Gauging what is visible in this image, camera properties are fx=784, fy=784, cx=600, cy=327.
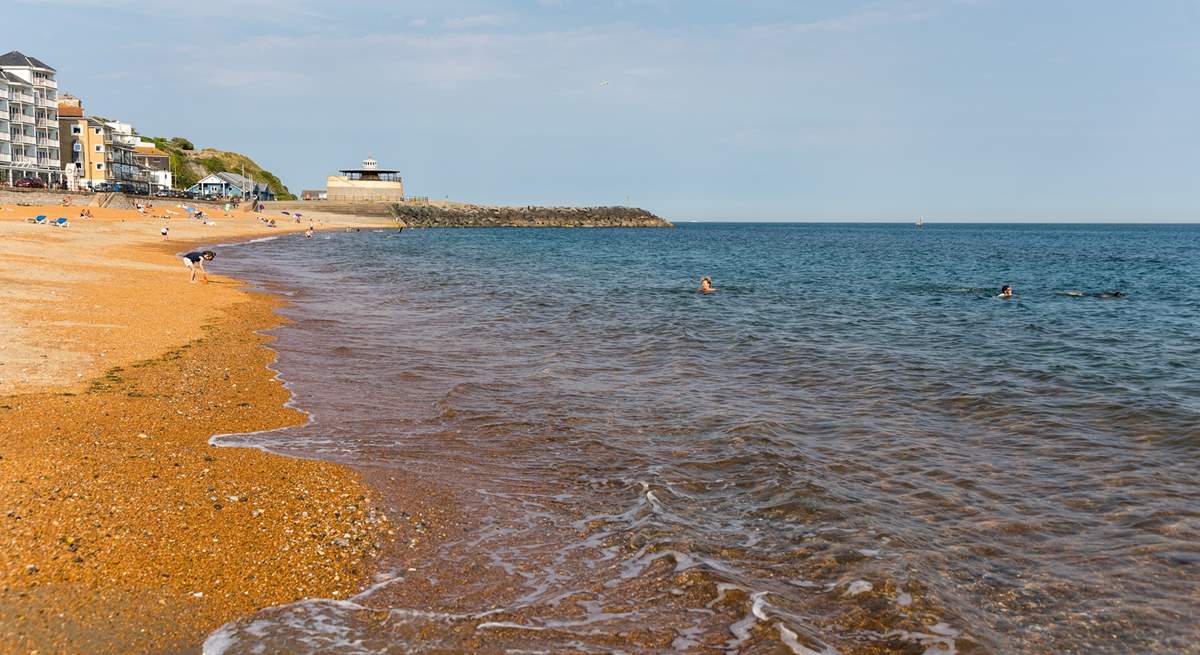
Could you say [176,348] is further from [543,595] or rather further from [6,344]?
[543,595]

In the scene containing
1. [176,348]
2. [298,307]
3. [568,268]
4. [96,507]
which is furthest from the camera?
[568,268]

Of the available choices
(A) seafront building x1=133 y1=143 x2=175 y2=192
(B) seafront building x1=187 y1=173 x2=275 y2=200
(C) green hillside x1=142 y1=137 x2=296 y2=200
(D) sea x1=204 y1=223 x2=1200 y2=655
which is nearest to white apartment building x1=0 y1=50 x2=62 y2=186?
(A) seafront building x1=133 y1=143 x2=175 y2=192

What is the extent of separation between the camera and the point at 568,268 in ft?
178

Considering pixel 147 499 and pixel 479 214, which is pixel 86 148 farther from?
pixel 147 499

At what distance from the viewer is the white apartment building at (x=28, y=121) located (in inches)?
3494

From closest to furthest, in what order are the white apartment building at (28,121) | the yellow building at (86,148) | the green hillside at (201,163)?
the white apartment building at (28,121) < the yellow building at (86,148) < the green hillside at (201,163)

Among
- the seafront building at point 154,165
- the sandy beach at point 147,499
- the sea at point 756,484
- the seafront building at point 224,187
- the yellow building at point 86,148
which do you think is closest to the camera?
the sandy beach at point 147,499

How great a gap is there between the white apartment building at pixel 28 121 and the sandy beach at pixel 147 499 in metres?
92.3

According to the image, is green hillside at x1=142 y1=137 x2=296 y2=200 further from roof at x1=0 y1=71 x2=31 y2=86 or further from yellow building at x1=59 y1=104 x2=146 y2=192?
roof at x1=0 y1=71 x2=31 y2=86

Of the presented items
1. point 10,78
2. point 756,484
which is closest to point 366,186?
Answer: point 10,78

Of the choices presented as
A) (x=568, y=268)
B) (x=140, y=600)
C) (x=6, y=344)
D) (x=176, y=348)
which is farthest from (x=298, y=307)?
(x=568, y=268)

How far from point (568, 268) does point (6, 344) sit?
136ft

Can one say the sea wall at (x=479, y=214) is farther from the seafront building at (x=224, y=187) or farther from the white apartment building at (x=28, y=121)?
the white apartment building at (x=28, y=121)

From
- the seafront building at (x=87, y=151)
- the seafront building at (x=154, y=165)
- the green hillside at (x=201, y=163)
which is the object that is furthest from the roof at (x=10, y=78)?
the green hillside at (x=201, y=163)
